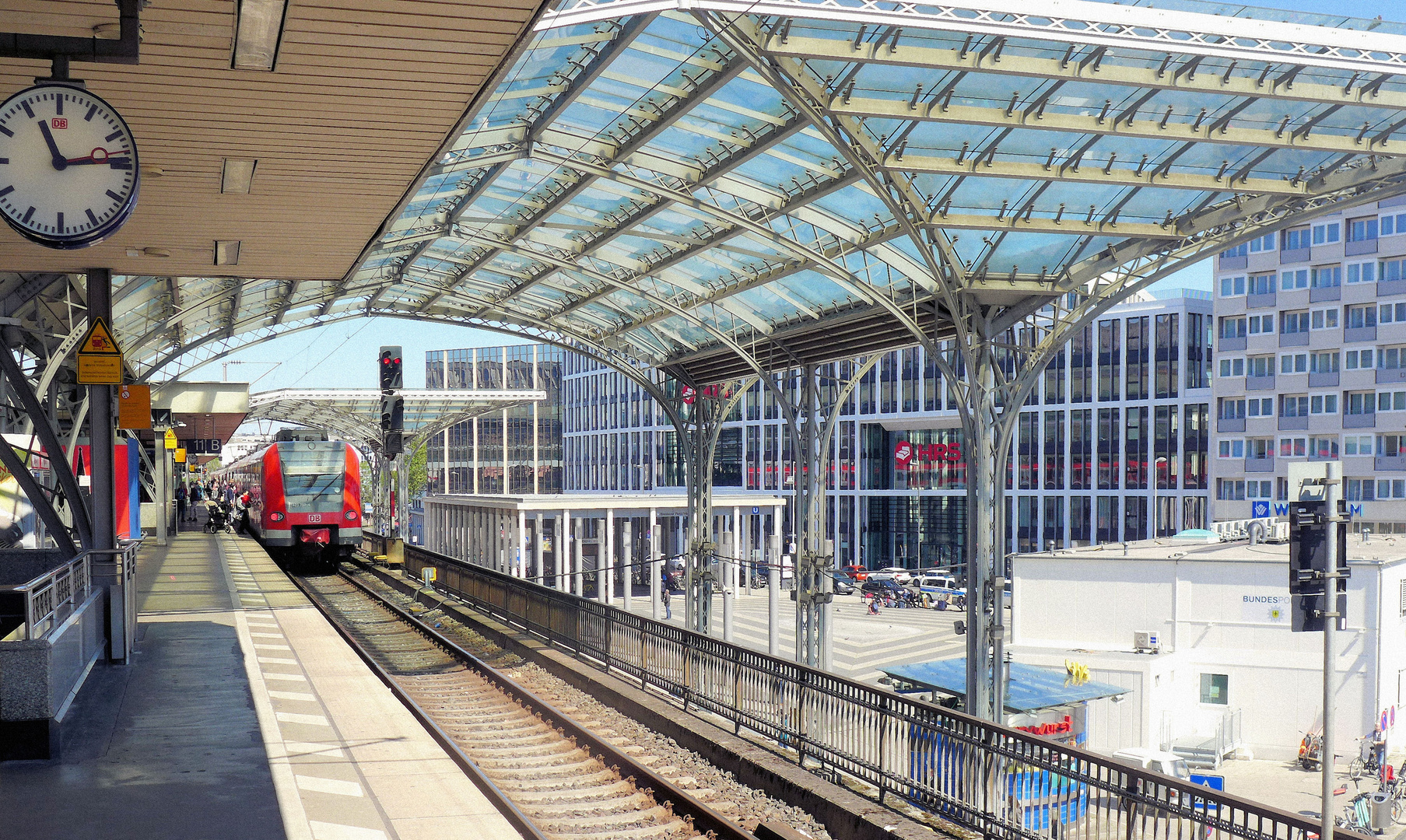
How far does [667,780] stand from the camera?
11.4 metres

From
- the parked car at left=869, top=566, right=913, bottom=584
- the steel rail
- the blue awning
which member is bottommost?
the parked car at left=869, top=566, right=913, bottom=584

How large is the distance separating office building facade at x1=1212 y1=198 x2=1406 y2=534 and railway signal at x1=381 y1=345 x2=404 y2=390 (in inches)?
1917

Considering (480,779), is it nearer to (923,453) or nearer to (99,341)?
(99,341)

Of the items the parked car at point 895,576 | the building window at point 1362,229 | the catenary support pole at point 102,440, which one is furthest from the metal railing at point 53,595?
the building window at point 1362,229

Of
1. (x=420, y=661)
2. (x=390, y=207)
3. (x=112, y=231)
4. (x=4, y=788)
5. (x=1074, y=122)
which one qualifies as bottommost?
(x=420, y=661)

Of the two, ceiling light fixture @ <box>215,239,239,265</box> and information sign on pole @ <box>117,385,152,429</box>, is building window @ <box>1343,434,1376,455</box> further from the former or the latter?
ceiling light fixture @ <box>215,239,239,265</box>

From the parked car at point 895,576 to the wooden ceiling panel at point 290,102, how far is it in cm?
5708

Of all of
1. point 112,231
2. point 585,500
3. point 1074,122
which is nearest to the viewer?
point 112,231

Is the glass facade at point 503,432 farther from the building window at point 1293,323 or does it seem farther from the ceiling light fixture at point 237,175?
the ceiling light fixture at point 237,175

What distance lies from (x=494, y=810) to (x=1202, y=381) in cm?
6687

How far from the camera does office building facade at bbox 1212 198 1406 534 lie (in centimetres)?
6131

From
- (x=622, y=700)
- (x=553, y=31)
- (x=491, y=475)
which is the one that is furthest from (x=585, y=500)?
(x=491, y=475)

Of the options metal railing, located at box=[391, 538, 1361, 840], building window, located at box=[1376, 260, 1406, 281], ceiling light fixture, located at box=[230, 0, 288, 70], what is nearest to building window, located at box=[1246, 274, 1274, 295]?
building window, located at box=[1376, 260, 1406, 281]

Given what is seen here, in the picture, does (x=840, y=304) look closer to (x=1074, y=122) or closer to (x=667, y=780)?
(x=1074, y=122)
